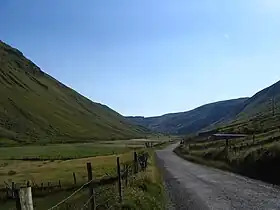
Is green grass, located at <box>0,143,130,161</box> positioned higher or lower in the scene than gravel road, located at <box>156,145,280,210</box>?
higher

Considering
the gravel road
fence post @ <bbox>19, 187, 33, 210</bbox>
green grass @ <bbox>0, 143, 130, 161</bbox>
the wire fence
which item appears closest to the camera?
fence post @ <bbox>19, 187, 33, 210</bbox>

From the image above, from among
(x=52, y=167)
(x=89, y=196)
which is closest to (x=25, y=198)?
(x=89, y=196)

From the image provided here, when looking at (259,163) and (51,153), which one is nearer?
(259,163)

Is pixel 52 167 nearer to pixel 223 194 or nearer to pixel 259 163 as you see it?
pixel 259 163

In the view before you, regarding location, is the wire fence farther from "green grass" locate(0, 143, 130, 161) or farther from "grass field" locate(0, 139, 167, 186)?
"green grass" locate(0, 143, 130, 161)

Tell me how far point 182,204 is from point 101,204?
6.51 metres

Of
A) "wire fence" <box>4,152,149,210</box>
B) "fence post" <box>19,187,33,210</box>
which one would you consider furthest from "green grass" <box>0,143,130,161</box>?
"fence post" <box>19,187,33,210</box>

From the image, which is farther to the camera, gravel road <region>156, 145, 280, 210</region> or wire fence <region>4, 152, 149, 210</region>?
gravel road <region>156, 145, 280, 210</region>

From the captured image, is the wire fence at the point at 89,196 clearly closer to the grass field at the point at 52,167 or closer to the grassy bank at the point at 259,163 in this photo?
the grassy bank at the point at 259,163

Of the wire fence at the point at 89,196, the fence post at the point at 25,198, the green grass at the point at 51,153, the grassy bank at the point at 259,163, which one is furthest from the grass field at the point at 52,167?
the fence post at the point at 25,198

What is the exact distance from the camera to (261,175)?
36312mm

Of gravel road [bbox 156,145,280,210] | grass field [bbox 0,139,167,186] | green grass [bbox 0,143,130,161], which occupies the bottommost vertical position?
gravel road [bbox 156,145,280,210]

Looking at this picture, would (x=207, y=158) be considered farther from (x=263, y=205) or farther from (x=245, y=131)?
(x=245, y=131)

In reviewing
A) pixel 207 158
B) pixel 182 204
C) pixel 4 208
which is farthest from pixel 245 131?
pixel 182 204
